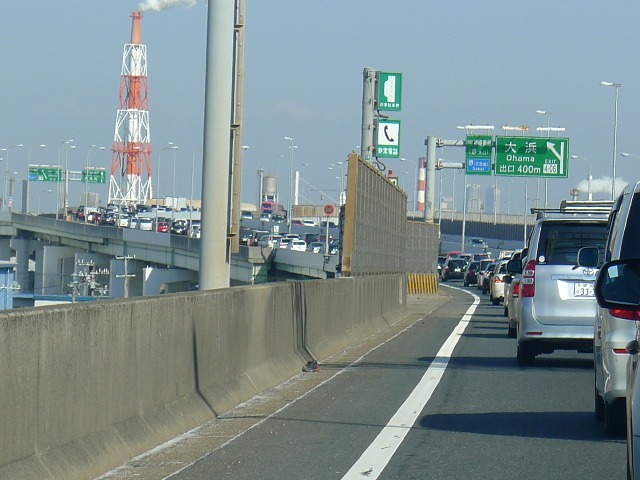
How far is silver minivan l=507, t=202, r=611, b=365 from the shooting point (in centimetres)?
1559

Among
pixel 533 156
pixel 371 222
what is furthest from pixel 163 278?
pixel 371 222

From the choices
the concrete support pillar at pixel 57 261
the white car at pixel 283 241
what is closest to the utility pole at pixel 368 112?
the white car at pixel 283 241

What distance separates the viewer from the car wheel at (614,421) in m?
9.66

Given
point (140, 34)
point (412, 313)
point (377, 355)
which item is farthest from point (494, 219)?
point (377, 355)

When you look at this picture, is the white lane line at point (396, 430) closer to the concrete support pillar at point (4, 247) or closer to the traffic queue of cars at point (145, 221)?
the traffic queue of cars at point (145, 221)

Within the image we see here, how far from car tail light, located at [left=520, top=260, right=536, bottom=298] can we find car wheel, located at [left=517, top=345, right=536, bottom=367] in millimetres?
876

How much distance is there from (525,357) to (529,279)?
134 centimetres

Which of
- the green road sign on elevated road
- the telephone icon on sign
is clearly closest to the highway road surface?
the telephone icon on sign

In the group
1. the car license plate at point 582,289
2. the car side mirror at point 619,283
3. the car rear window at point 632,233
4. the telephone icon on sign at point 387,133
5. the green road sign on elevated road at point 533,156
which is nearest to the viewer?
the car side mirror at point 619,283

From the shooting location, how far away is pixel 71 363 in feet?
24.1

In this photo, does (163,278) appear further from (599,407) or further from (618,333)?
(618,333)

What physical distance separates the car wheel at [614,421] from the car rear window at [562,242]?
5.94 m

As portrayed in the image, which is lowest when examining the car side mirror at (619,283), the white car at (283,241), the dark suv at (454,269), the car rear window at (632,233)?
the dark suv at (454,269)

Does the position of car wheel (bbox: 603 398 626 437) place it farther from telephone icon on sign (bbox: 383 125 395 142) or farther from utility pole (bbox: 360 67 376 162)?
telephone icon on sign (bbox: 383 125 395 142)
